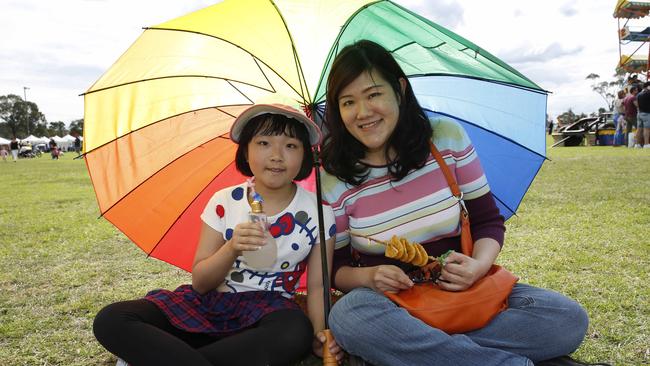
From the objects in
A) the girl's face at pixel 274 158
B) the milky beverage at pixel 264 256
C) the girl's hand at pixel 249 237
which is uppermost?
the girl's face at pixel 274 158

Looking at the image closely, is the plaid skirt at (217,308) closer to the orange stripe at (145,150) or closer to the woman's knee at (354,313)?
the woman's knee at (354,313)

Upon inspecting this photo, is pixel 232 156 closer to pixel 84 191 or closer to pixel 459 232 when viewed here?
pixel 459 232

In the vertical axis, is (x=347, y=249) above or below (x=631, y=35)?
below

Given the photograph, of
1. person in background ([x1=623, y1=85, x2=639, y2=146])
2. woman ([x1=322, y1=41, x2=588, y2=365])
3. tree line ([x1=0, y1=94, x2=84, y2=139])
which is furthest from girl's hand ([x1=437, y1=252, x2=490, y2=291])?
tree line ([x1=0, y1=94, x2=84, y2=139])

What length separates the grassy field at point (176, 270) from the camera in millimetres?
2701

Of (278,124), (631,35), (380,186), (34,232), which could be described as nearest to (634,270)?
(380,186)

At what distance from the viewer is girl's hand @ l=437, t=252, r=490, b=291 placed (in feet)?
7.25

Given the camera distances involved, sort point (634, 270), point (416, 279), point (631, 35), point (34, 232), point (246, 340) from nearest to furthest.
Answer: point (246, 340) → point (416, 279) → point (634, 270) → point (34, 232) → point (631, 35)

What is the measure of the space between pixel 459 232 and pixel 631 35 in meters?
27.4

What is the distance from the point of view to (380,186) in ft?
8.36

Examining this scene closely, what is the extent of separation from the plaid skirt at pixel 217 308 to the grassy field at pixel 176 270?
0.37 m

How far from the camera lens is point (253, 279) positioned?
255 centimetres

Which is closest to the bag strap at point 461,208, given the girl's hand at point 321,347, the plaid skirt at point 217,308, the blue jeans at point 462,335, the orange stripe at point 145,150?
the blue jeans at point 462,335

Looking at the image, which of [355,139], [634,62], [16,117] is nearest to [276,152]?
[355,139]
